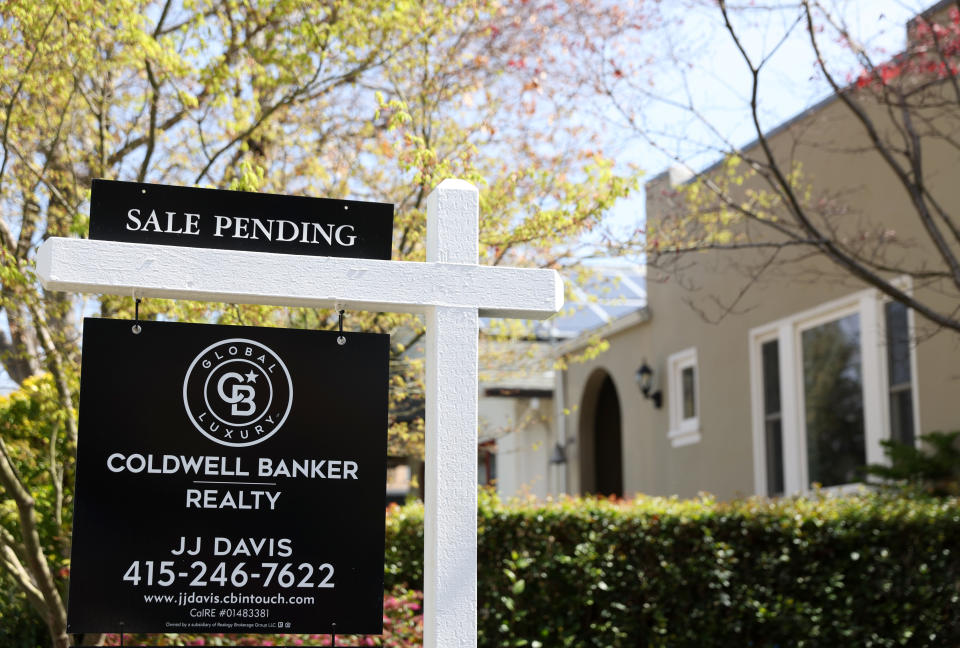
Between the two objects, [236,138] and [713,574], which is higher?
[236,138]

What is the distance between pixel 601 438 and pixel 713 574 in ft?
30.4

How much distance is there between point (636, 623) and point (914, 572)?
1.83m

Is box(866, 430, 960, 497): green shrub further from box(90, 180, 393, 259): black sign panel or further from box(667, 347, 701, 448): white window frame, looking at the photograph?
box(90, 180, 393, 259): black sign panel

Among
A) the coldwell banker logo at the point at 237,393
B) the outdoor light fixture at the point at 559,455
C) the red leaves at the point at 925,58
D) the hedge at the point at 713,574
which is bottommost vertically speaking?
the hedge at the point at 713,574

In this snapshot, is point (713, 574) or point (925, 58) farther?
point (925, 58)

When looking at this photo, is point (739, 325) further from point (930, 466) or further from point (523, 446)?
point (523, 446)

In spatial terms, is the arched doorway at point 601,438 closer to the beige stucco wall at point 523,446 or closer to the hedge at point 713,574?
the beige stucco wall at point 523,446

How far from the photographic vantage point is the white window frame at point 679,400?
12852 mm

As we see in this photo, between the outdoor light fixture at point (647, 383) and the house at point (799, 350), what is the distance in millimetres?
39

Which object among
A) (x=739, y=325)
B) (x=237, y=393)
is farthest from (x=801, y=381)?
(x=237, y=393)

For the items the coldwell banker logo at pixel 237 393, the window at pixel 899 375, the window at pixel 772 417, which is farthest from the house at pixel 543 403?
the coldwell banker logo at pixel 237 393

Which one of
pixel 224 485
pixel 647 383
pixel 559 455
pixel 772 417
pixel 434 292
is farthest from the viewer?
pixel 559 455

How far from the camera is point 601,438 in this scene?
55.5 feet

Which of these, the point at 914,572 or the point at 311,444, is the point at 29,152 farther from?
the point at 914,572
